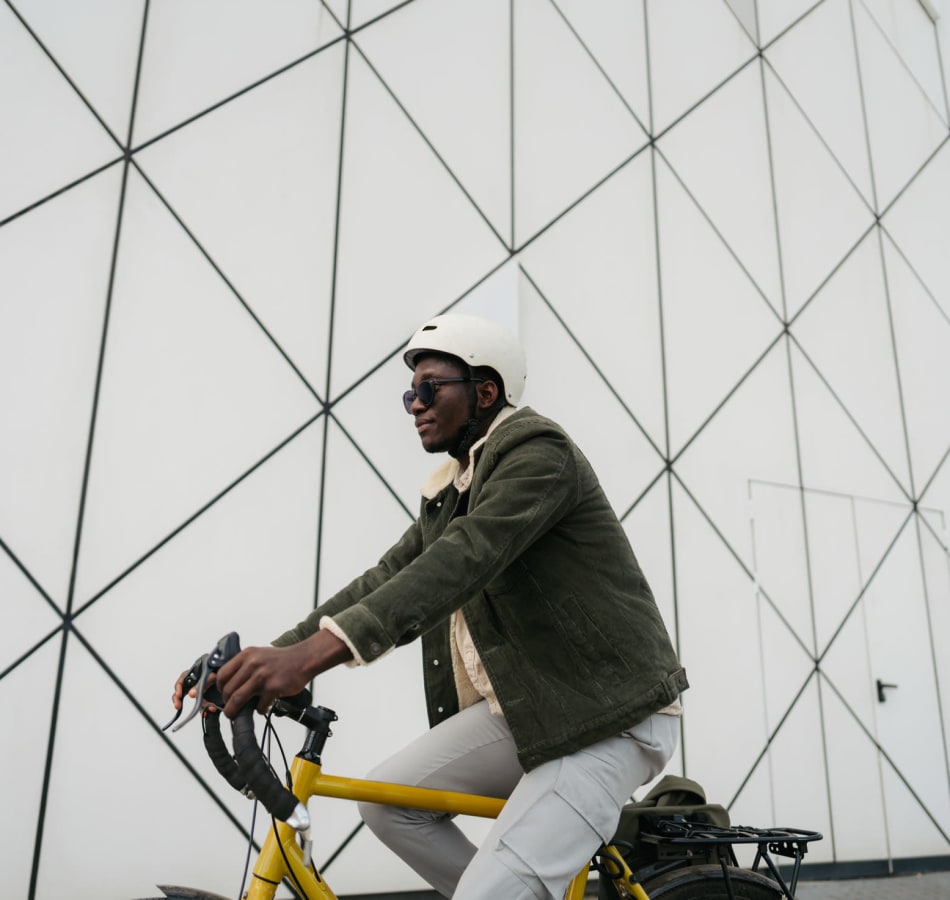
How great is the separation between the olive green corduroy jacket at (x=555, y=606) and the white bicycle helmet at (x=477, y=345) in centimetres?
18

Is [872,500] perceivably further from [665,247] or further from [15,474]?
[15,474]

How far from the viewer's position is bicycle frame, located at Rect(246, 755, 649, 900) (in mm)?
1427

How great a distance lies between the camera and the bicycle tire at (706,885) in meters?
1.75

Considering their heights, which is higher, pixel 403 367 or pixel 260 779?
pixel 403 367

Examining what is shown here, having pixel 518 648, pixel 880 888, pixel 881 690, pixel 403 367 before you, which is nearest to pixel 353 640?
pixel 518 648

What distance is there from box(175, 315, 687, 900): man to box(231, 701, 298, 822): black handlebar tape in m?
0.20

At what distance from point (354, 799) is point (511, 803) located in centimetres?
26

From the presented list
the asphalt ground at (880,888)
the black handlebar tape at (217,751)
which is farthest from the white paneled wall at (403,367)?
the black handlebar tape at (217,751)

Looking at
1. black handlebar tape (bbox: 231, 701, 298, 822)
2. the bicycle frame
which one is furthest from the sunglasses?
black handlebar tape (bbox: 231, 701, 298, 822)

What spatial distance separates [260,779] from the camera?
106 cm

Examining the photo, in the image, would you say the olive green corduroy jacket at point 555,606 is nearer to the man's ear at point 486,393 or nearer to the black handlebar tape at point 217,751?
the man's ear at point 486,393

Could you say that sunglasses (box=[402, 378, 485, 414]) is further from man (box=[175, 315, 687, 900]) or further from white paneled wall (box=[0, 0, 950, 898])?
white paneled wall (box=[0, 0, 950, 898])

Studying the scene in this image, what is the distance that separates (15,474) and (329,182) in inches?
61.5

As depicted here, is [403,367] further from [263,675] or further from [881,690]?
[881,690]
